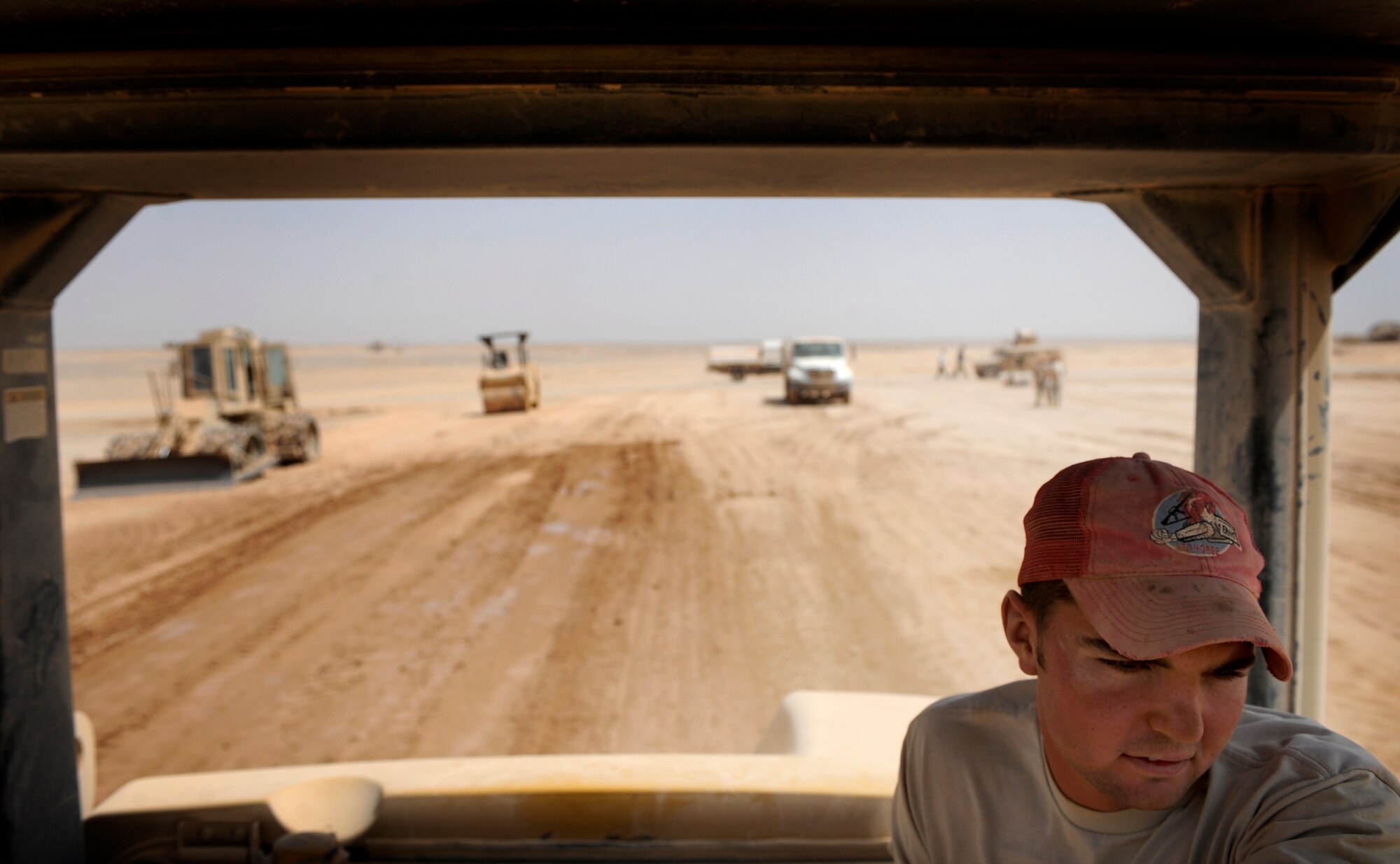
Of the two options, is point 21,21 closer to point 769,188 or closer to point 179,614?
point 769,188

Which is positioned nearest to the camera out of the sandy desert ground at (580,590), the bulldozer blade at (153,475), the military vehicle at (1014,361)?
the sandy desert ground at (580,590)

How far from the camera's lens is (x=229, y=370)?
17.7 metres

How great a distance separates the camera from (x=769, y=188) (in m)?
2.81

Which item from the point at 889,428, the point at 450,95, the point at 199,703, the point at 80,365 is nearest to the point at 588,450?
the point at 889,428

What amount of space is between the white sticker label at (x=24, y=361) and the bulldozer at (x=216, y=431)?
14.1 meters

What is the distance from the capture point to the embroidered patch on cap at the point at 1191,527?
1.48 meters

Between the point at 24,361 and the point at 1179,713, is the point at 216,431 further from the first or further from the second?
the point at 1179,713

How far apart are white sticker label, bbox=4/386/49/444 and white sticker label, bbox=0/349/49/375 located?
2.1 inches

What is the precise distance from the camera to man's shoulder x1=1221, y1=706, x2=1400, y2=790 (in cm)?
141

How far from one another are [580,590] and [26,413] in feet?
22.9

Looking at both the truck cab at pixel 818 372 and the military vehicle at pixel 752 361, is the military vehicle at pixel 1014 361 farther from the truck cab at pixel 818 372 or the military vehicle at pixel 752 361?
the truck cab at pixel 818 372

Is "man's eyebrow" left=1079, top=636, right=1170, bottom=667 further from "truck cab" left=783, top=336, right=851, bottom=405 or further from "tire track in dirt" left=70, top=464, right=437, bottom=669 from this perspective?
"truck cab" left=783, top=336, right=851, bottom=405

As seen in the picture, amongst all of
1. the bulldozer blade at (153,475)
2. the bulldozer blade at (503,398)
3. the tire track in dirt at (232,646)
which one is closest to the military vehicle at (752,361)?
the bulldozer blade at (503,398)

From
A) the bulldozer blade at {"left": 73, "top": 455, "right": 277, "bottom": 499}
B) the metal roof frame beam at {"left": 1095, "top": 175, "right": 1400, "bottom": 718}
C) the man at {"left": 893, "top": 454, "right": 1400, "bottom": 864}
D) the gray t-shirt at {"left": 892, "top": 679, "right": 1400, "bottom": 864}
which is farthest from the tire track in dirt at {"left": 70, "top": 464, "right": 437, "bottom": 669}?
the metal roof frame beam at {"left": 1095, "top": 175, "right": 1400, "bottom": 718}
